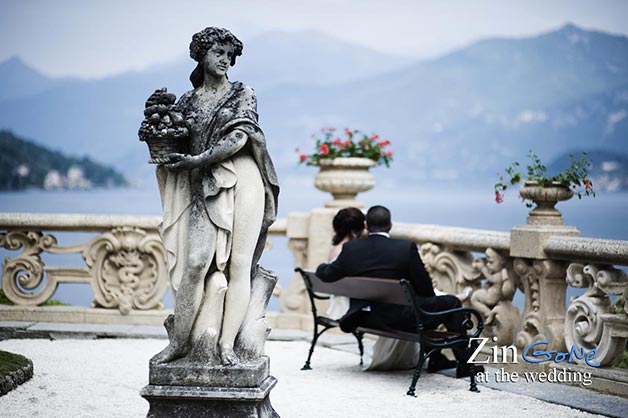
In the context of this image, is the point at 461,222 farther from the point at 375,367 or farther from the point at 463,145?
the point at 375,367

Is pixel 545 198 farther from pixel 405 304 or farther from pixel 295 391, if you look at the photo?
pixel 295 391

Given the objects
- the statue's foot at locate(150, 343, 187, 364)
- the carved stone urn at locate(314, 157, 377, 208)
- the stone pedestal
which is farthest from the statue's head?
the carved stone urn at locate(314, 157, 377, 208)

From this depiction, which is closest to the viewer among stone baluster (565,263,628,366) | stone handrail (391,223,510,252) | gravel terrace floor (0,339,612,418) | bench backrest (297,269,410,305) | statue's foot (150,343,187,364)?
statue's foot (150,343,187,364)

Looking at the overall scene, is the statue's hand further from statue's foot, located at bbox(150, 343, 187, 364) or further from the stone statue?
the stone statue

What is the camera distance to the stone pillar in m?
7.64

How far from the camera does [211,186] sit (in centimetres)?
545

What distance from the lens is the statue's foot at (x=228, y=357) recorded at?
539 cm

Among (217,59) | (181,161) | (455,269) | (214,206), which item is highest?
(217,59)

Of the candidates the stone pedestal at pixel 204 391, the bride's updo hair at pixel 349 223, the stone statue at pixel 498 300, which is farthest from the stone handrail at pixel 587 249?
the stone pedestal at pixel 204 391

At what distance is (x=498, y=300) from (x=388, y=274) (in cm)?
124

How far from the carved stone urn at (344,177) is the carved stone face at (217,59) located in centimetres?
432

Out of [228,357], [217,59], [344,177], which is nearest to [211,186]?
[217,59]

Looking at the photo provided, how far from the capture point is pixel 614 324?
711 centimetres

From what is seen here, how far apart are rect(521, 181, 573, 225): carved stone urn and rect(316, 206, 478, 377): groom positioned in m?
1.07
